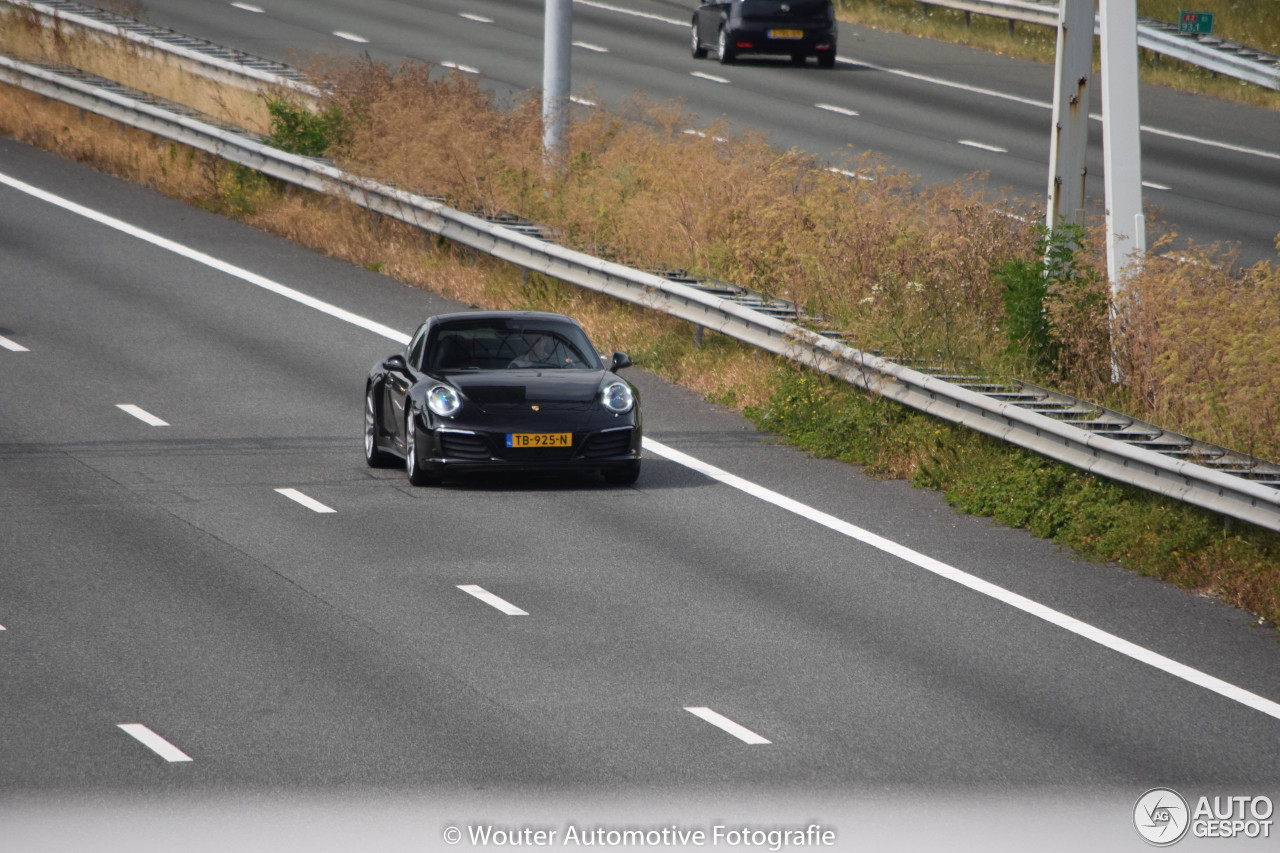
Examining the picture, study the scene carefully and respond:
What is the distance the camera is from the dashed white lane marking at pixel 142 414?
53.9 ft

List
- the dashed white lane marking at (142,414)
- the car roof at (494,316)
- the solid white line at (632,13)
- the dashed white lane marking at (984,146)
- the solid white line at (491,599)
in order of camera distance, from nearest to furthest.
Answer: the solid white line at (491,599) → the car roof at (494,316) → the dashed white lane marking at (142,414) → the dashed white lane marking at (984,146) → the solid white line at (632,13)

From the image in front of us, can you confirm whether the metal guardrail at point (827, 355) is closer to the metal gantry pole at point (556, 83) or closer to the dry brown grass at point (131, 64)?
the metal gantry pole at point (556, 83)

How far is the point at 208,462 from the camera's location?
15070mm

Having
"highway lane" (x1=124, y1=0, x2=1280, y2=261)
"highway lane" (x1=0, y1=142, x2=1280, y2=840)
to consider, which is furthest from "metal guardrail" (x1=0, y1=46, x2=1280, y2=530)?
"highway lane" (x1=124, y1=0, x2=1280, y2=261)

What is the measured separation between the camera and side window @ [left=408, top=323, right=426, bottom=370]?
1549cm

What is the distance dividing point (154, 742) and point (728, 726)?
2.71m

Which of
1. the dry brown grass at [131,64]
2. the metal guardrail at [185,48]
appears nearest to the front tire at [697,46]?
the metal guardrail at [185,48]

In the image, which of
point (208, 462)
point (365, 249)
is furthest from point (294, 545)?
point (365, 249)

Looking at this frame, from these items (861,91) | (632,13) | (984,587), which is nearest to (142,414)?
(984,587)

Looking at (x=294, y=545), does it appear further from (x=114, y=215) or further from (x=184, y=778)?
(x=114, y=215)

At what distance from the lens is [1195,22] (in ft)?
117

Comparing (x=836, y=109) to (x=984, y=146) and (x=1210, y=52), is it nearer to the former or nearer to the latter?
(x=984, y=146)
